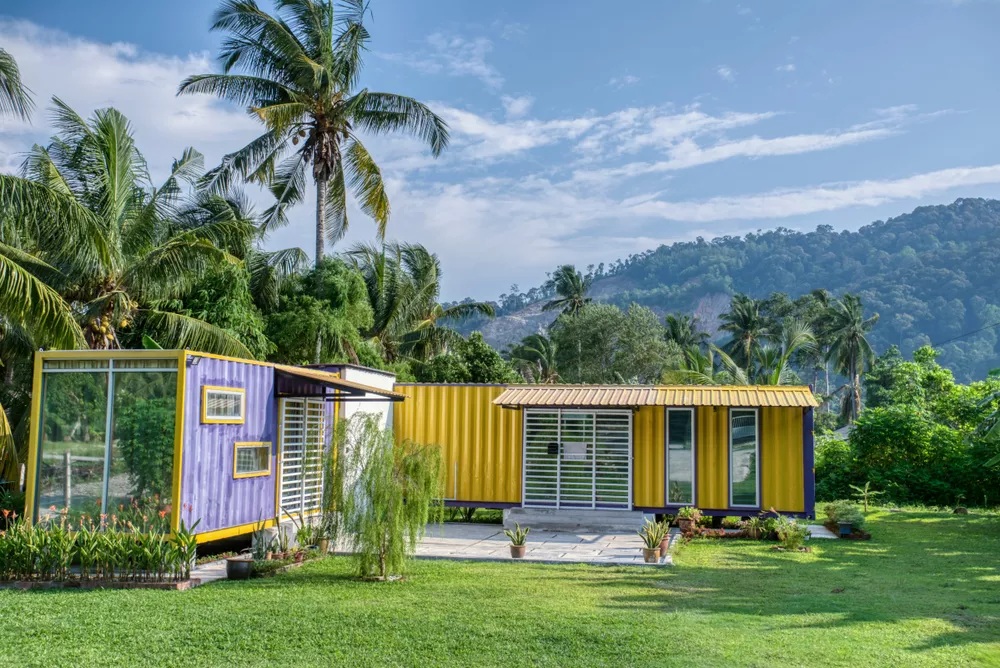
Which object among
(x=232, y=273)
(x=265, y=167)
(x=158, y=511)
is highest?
(x=265, y=167)

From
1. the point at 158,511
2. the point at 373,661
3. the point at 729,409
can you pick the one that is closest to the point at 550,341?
the point at 729,409

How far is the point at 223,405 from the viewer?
35.4ft

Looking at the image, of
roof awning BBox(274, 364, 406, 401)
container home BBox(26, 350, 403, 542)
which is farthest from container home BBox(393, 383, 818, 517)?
container home BBox(26, 350, 403, 542)

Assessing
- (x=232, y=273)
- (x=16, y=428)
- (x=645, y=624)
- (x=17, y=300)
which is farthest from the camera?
(x=232, y=273)

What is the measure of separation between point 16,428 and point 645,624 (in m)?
11.1

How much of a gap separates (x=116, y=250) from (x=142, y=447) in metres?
6.13

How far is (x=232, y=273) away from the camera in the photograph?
62.1 feet

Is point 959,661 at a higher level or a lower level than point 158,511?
lower

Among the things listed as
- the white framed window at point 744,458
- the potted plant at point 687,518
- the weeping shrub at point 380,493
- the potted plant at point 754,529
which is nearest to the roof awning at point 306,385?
the weeping shrub at point 380,493

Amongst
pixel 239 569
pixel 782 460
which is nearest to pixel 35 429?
pixel 239 569

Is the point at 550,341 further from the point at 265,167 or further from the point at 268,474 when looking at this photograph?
the point at 268,474

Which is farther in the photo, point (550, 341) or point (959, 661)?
point (550, 341)

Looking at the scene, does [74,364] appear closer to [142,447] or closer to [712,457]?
[142,447]

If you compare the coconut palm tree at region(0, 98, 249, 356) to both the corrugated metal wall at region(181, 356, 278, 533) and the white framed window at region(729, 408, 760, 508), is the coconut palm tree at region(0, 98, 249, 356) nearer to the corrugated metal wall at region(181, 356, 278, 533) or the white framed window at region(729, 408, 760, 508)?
the corrugated metal wall at region(181, 356, 278, 533)
